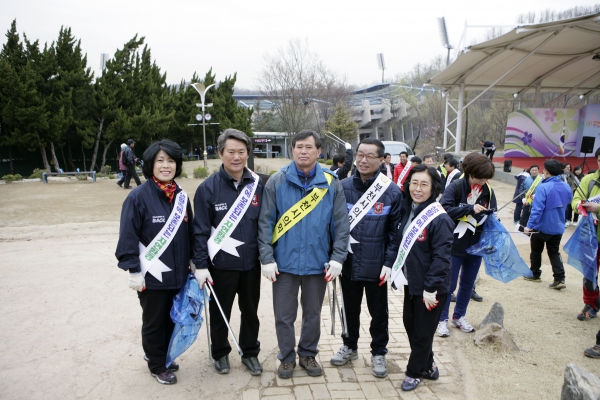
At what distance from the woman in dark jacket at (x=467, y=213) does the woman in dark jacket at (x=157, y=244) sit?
252 cm

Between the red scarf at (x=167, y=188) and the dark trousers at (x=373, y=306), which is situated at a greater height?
the red scarf at (x=167, y=188)

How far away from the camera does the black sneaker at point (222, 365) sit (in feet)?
11.2

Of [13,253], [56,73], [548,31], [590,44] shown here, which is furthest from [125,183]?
[590,44]

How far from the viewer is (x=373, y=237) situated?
3338 mm

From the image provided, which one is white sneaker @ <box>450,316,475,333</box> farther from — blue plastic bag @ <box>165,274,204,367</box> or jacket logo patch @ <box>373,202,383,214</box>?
blue plastic bag @ <box>165,274,204,367</box>

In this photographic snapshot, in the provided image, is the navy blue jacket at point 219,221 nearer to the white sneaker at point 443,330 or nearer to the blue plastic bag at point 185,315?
the blue plastic bag at point 185,315

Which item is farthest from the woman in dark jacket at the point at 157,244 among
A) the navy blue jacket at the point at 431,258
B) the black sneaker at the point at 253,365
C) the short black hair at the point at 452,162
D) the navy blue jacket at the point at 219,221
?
the short black hair at the point at 452,162

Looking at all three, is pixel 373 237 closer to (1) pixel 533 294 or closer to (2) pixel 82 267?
(1) pixel 533 294

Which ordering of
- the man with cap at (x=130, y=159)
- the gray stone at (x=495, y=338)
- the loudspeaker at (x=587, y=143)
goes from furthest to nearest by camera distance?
the loudspeaker at (x=587, y=143), the man with cap at (x=130, y=159), the gray stone at (x=495, y=338)

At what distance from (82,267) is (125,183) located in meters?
9.45

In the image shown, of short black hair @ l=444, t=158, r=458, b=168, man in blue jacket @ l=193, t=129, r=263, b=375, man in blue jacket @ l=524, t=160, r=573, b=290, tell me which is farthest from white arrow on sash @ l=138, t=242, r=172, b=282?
short black hair @ l=444, t=158, r=458, b=168

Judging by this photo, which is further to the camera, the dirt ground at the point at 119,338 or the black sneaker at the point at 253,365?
the black sneaker at the point at 253,365

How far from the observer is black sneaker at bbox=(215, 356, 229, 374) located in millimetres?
3426

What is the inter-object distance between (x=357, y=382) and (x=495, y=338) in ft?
5.05
